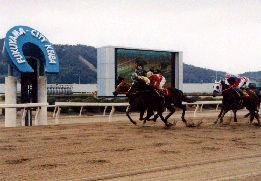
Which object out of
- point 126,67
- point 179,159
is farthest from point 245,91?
point 126,67

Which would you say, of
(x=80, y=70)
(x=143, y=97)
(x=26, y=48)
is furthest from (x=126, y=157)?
(x=80, y=70)

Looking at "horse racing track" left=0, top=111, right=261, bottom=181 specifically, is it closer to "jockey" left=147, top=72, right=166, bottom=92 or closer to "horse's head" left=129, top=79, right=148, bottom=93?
"horse's head" left=129, top=79, right=148, bottom=93

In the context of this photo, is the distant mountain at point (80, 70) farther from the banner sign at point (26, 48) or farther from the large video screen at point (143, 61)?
the banner sign at point (26, 48)

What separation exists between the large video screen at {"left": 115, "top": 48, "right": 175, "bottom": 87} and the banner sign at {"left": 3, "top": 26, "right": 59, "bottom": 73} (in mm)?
11348

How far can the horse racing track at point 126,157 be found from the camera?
4156 millimetres

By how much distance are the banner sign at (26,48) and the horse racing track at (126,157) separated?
270 cm

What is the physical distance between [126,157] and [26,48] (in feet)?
23.6

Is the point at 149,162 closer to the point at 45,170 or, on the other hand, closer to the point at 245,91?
the point at 45,170

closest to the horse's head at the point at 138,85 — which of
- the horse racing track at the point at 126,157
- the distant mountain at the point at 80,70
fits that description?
the horse racing track at the point at 126,157

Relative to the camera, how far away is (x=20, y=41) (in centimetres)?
998

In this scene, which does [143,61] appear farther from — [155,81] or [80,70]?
[80,70]

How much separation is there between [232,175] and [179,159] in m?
1.09

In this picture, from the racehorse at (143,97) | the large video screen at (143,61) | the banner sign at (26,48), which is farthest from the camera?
the large video screen at (143,61)

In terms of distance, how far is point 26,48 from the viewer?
11047 mm
